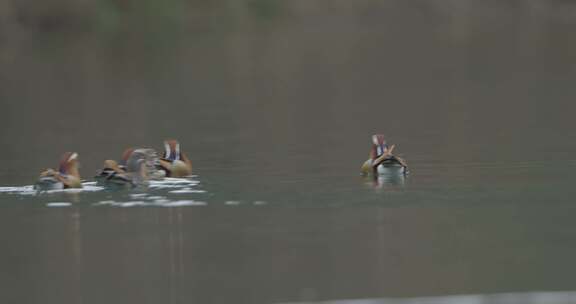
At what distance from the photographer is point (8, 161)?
63.8 feet

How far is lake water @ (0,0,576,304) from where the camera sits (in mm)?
11352

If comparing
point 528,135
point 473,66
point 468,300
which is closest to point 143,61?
point 473,66

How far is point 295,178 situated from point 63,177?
2.64m

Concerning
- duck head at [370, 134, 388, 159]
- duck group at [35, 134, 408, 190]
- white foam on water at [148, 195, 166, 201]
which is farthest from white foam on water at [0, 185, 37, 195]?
duck head at [370, 134, 388, 159]

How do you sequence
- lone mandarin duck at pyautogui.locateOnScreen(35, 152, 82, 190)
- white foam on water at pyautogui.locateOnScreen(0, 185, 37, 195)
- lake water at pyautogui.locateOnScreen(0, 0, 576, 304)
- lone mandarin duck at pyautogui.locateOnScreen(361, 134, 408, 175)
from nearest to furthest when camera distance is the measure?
lake water at pyautogui.locateOnScreen(0, 0, 576, 304)
lone mandarin duck at pyautogui.locateOnScreen(35, 152, 82, 190)
white foam on water at pyautogui.locateOnScreen(0, 185, 37, 195)
lone mandarin duck at pyautogui.locateOnScreen(361, 134, 408, 175)

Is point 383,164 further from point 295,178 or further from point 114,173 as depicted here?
point 114,173

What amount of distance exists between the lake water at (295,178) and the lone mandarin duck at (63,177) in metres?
0.12

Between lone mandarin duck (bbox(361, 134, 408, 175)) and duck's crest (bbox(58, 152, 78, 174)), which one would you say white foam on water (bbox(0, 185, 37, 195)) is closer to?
duck's crest (bbox(58, 152, 78, 174))

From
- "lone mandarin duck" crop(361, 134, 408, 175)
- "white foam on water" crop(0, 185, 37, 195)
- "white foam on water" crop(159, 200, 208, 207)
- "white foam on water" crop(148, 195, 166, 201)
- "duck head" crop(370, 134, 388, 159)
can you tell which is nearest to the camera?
"white foam on water" crop(159, 200, 208, 207)

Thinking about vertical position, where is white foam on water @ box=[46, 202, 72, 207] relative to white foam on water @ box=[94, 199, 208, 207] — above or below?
above

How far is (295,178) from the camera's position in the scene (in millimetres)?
16656

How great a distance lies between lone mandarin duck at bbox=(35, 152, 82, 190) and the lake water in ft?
0.40

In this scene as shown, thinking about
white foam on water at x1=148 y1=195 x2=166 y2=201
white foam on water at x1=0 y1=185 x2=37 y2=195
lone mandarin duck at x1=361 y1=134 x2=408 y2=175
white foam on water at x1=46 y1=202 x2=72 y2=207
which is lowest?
white foam on water at x1=46 y1=202 x2=72 y2=207

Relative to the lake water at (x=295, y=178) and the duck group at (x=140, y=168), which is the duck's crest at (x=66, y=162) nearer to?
the duck group at (x=140, y=168)
